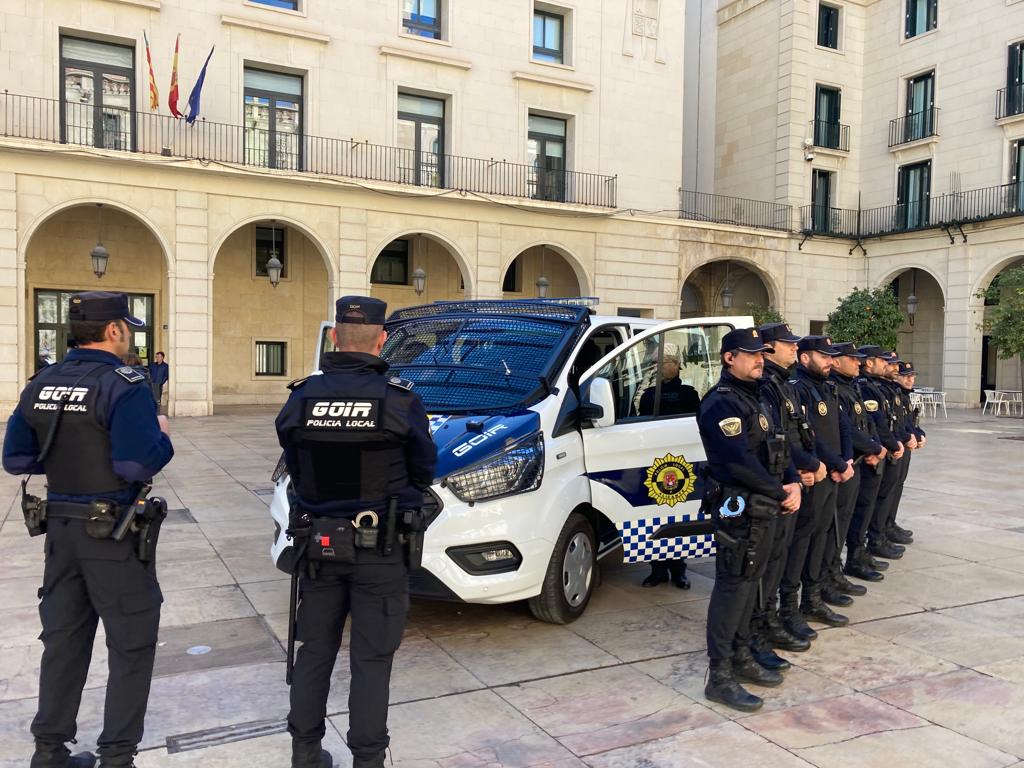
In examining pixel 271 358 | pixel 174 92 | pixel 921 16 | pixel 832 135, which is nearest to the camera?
pixel 174 92

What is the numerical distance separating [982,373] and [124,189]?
28.6 meters

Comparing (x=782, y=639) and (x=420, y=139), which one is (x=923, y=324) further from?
(x=782, y=639)

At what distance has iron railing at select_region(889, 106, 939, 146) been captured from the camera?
93.7 ft

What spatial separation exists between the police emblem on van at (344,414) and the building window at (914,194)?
1179 inches

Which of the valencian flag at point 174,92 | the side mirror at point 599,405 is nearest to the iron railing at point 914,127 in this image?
the valencian flag at point 174,92

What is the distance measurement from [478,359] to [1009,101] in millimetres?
27124

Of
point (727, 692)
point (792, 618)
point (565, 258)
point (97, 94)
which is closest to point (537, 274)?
point (565, 258)

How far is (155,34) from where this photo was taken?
19703 millimetres

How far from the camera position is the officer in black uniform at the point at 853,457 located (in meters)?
5.88

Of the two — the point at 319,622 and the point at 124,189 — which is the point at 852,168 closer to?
the point at 124,189

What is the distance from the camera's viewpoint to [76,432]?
3.23 m

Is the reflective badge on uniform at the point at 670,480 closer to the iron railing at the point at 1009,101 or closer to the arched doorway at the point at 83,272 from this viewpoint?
the arched doorway at the point at 83,272

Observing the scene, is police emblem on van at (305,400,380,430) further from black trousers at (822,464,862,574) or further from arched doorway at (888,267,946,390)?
arched doorway at (888,267,946,390)

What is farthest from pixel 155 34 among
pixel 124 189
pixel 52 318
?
pixel 52 318
